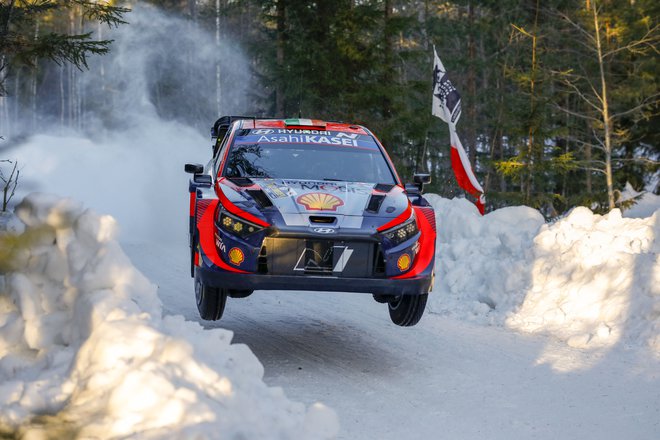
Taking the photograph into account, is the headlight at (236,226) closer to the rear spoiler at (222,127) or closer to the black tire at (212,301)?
the black tire at (212,301)

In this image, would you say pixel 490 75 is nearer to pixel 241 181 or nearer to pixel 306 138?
pixel 306 138

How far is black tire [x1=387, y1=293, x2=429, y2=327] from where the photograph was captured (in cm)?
731

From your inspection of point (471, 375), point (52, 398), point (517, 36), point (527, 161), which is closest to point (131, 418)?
point (52, 398)

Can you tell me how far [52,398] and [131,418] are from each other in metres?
0.62

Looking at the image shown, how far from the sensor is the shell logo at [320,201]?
654cm

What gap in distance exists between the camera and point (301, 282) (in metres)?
6.29

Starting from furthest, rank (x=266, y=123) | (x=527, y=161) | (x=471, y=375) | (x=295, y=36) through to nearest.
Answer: (x=295, y=36)
(x=527, y=161)
(x=266, y=123)
(x=471, y=375)

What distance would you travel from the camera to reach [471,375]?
653 centimetres

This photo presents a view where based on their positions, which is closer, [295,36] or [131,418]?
[131,418]

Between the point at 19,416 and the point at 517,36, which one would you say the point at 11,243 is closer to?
the point at 19,416

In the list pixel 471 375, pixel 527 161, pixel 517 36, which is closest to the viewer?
pixel 471 375

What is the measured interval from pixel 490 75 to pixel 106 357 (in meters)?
28.3

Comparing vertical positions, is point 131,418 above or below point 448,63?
below

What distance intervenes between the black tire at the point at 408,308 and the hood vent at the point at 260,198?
149cm
